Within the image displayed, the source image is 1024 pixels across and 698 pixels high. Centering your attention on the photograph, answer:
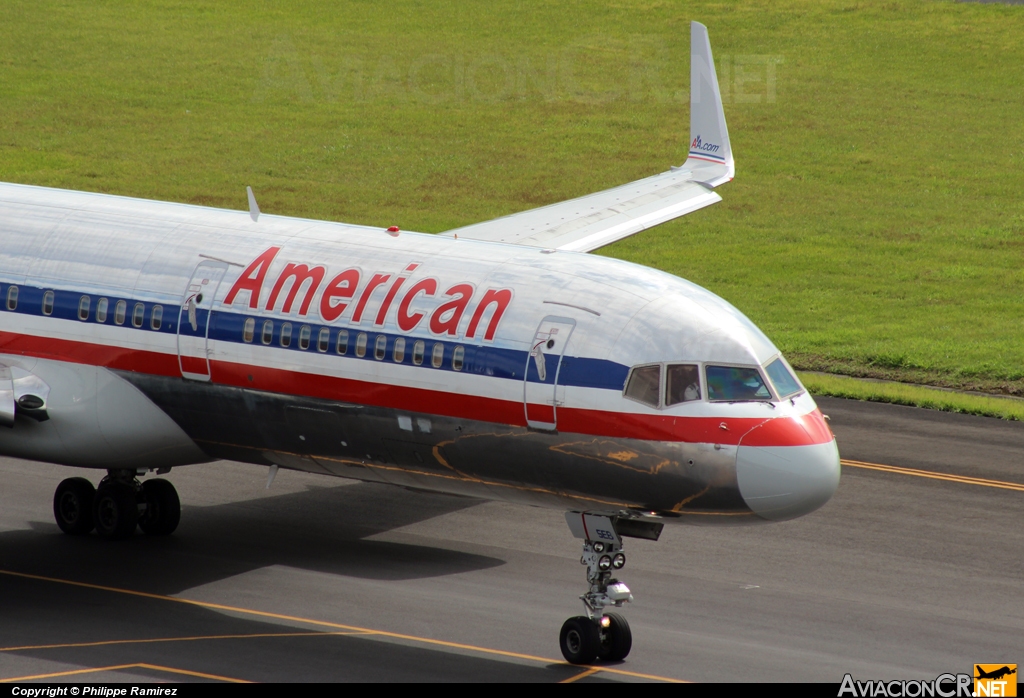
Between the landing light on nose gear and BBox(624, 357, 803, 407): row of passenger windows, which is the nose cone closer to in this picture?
BBox(624, 357, 803, 407): row of passenger windows

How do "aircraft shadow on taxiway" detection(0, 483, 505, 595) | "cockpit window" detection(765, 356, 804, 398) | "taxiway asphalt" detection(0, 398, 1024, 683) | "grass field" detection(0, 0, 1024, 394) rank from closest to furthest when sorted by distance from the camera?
"cockpit window" detection(765, 356, 804, 398), "taxiway asphalt" detection(0, 398, 1024, 683), "aircraft shadow on taxiway" detection(0, 483, 505, 595), "grass field" detection(0, 0, 1024, 394)

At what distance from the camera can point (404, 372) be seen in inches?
804

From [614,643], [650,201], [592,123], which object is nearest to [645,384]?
[614,643]

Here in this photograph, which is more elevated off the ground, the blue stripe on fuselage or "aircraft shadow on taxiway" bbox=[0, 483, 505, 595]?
the blue stripe on fuselage

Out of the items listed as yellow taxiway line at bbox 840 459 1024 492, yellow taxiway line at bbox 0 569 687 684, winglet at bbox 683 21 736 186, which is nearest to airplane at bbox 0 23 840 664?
yellow taxiway line at bbox 0 569 687 684

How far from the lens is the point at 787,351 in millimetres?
43531

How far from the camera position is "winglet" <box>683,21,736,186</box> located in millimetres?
30891

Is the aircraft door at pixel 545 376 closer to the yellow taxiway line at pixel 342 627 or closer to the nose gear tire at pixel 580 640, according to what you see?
the nose gear tire at pixel 580 640

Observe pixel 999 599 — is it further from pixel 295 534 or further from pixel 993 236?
pixel 993 236

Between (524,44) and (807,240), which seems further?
(524,44)

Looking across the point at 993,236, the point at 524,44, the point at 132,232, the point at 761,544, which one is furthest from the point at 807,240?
the point at 132,232

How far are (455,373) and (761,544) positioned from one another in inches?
352

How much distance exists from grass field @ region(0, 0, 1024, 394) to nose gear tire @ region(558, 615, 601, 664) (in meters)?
27.7

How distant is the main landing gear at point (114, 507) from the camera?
2586 centimetres
